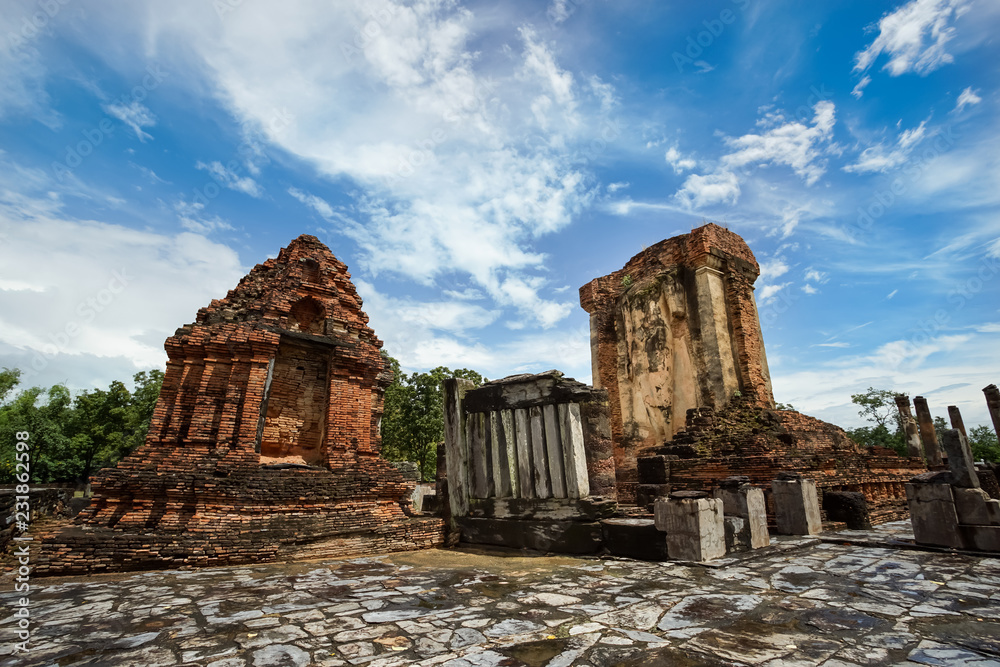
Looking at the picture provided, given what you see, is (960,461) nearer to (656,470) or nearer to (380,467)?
(656,470)

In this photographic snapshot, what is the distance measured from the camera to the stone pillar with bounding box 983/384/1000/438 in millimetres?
16062

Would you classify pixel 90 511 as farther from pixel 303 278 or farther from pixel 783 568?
pixel 783 568

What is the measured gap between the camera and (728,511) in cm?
665

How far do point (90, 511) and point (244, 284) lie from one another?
4.70 meters

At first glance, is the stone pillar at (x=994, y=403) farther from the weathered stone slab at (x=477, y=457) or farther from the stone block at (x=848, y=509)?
the weathered stone slab at (x=477, y=457)

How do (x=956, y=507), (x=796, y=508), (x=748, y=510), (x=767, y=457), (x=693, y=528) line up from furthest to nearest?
(x=767, y=457) < (x=796, y=508) < (x=748, y=510) < (x=956, y=507) < (x=693, y=528)

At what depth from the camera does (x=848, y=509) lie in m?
8.89

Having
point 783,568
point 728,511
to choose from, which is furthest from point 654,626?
point 728,511

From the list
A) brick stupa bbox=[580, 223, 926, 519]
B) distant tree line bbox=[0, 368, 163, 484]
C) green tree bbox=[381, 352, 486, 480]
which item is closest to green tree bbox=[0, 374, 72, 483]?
distant tree line bbox=[0, 368, 163, 484]

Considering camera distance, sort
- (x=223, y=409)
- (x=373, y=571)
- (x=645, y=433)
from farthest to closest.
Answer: (x=645, y=433), (x=223, y=409), (x=373, y=571)

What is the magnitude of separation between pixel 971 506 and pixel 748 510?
2.56 m

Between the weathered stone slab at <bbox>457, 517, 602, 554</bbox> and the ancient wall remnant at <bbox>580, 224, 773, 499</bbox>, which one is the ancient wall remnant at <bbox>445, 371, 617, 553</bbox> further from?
the ancient wall remnant at <bbox>580, 224, 773, 499</bbox>

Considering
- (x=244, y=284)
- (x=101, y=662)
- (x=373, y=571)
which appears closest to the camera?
(x=101, y=662)

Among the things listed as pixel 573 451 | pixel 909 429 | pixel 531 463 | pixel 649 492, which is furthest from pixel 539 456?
pixel 909 429
